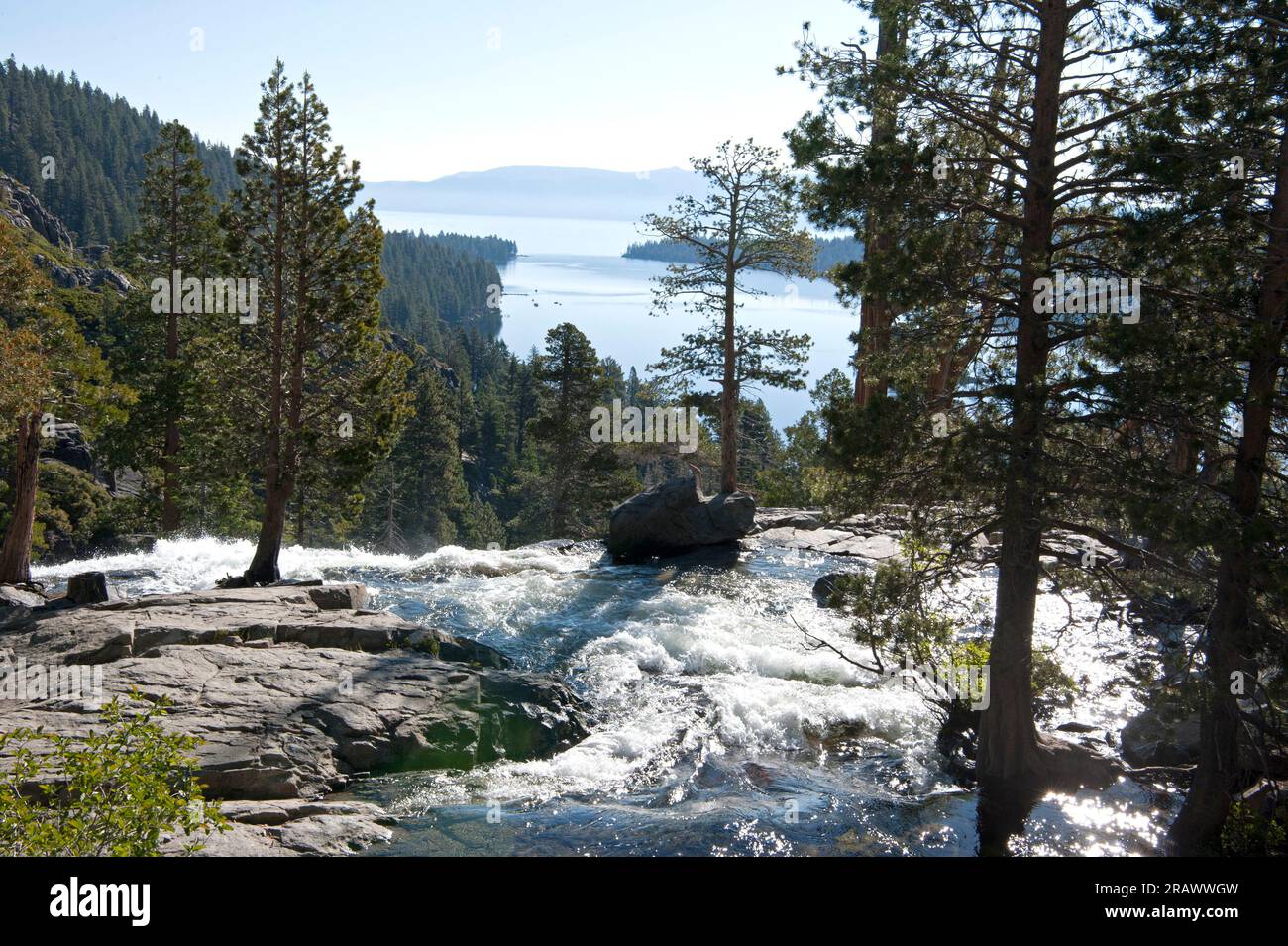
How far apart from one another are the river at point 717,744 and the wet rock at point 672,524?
3.95 metres

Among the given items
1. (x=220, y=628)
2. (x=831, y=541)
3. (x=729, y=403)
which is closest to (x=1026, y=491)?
(x=220, y=628)

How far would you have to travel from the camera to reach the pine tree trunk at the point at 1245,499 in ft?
27.2

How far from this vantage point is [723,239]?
28.5 m

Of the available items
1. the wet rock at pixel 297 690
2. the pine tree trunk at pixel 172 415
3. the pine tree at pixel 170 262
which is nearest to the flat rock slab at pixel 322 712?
the wet rock at pixel 297 690

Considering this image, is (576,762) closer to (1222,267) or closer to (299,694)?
(299,694)

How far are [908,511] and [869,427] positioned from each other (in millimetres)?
1261

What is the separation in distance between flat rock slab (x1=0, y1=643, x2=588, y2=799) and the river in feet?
1.69

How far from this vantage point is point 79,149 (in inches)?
5433

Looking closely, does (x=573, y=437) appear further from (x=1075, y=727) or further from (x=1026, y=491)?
(x=1026, y=491)

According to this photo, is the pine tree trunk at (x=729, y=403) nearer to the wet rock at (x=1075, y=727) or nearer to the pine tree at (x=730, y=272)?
the pine tree at (x=730, y=272)

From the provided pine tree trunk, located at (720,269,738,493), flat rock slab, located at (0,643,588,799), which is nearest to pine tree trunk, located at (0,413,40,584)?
flat rock slab, located at (0,643,588,799)

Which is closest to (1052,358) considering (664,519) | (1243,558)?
(1243,558)

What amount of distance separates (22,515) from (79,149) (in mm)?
146553

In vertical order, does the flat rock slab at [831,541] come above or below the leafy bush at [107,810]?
below
